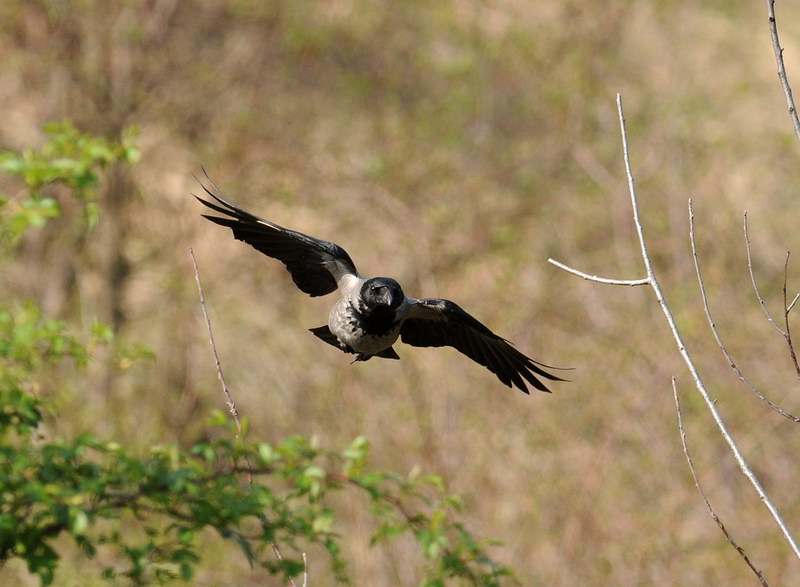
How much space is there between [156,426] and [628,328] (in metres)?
5.09

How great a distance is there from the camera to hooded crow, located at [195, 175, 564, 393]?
414cm

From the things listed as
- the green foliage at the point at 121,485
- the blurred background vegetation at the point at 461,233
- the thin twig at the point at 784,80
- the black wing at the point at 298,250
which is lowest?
the green foliage at the point at 121,485

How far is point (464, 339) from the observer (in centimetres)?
463

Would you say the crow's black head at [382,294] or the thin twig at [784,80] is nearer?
the thin twig at [784,80]

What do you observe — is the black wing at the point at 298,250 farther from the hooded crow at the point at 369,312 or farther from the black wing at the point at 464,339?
the black wing at the point at 464,339

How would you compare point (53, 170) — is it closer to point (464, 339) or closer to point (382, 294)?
point (382, 294)

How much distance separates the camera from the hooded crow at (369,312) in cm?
414

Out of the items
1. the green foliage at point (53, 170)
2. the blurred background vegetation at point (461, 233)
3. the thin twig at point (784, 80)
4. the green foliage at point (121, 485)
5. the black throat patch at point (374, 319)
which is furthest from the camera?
the blurred background vegetation at point (461, 233)

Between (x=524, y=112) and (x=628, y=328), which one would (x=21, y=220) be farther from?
(x=524, y=112)

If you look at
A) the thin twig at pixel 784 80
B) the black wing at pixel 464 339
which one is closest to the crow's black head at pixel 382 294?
the black wing at pixel 464 339

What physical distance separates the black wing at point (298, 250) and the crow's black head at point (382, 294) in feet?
1.22

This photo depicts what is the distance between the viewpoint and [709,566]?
8.35 meters

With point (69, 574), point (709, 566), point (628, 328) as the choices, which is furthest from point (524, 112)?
point (69, 574)

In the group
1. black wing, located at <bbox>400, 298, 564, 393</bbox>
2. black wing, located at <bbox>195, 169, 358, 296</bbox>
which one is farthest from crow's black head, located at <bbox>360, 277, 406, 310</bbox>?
black wing, located at <bbox>195, 169, 358, 296</bbox>
